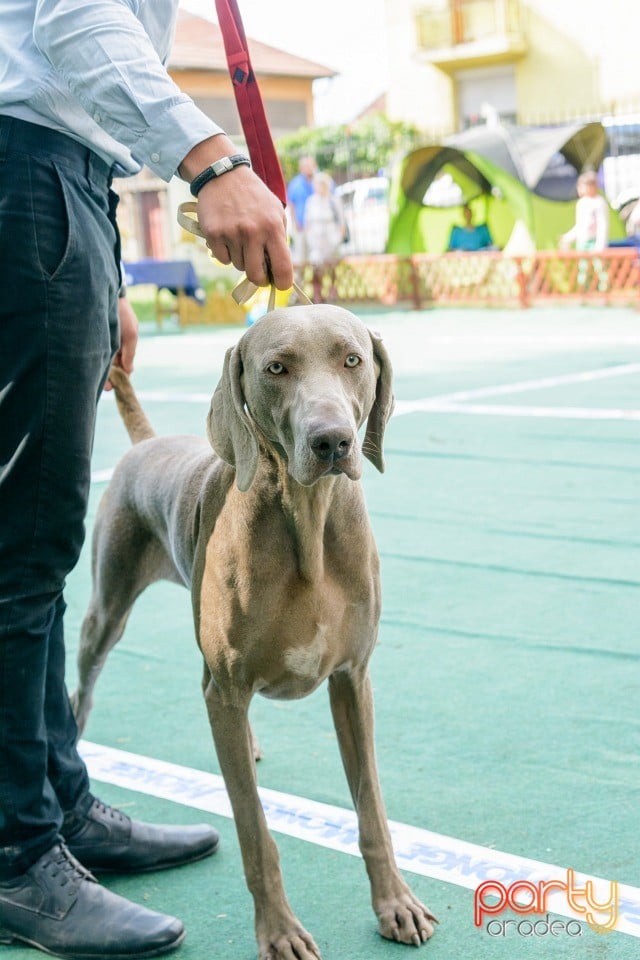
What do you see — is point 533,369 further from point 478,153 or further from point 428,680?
point 478,153

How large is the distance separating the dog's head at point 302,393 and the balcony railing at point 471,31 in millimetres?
31366

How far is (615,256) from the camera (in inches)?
663

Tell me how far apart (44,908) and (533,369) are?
29.8ft

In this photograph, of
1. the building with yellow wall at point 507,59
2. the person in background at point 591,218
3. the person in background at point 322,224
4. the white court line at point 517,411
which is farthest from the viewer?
the building with yellow wall at point 507,59

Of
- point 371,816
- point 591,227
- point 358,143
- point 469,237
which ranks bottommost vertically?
point 371,816

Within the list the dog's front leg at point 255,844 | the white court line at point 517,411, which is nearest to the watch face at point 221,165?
the dog's front leg at point 255,844

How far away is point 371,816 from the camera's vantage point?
2.55 m

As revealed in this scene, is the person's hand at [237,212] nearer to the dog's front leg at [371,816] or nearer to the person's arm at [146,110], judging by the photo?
the person's arm at [146,110]

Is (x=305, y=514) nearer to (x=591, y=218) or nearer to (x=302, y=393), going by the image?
(x=302, y=393)

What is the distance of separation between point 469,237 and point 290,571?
17495 mm

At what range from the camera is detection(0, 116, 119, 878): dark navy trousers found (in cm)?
229

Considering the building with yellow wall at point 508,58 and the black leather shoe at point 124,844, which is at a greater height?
the building with yellow wall at point 508,58

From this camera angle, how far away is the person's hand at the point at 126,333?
3029mm

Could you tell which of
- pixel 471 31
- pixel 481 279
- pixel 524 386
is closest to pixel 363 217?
pixel 481 279
